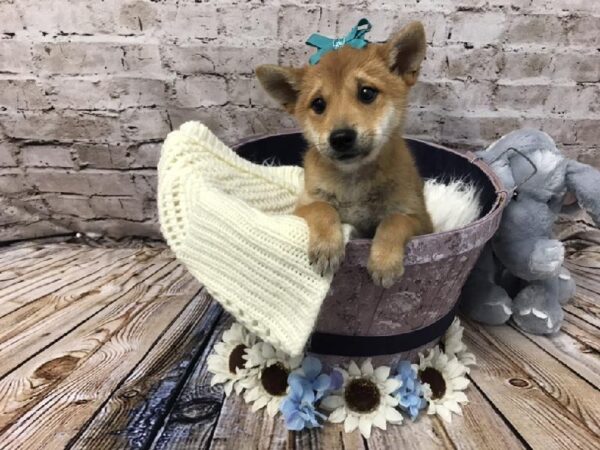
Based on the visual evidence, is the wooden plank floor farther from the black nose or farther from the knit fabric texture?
the black nose

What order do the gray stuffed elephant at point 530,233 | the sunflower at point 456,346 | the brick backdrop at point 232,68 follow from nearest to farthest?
the sunflower at point 456,346 → the gray stuffed elephant at point 530,233 → the brick backdrop at point 232,68

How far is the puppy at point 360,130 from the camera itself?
1.12 m

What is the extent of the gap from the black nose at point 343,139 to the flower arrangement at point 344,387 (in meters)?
0.49

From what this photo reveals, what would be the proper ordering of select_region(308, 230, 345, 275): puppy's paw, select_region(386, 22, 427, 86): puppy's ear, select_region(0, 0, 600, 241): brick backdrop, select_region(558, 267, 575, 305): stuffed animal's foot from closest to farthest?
select_region(308, 230, 345, 275): puppy's paw → select_region(386, 22, 427, 86): puppy's ear → select_region(558, 267, 575, 305): stuffed animal's foot → select_region(0, 0, 600, 241): brick backdrop

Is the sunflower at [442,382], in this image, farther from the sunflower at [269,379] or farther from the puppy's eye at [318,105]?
the puppy's eye at [318,105]

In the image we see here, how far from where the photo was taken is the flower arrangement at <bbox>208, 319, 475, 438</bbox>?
1.11 metres

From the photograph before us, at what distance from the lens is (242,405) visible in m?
1.18

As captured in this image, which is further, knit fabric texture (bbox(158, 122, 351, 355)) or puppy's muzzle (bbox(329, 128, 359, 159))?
puppy's muzzle (bbox(329, 128, 359, 159))

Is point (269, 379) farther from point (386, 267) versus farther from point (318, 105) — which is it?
point (318, 105)

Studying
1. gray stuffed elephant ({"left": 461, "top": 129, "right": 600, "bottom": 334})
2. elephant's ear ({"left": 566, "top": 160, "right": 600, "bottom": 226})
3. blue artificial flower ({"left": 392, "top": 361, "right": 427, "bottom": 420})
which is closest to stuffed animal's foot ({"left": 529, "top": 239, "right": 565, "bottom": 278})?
gray stuffed elephant ({"left": 461, "top": 129, "right": 600, "bottom": 334})

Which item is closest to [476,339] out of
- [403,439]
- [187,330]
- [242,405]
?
[403,439]

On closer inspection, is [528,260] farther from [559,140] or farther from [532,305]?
[559,140]

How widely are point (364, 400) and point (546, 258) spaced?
0.69 m

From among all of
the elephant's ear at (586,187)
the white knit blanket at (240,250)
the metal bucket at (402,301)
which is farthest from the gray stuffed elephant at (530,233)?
the white knit blanket at (240,250)
